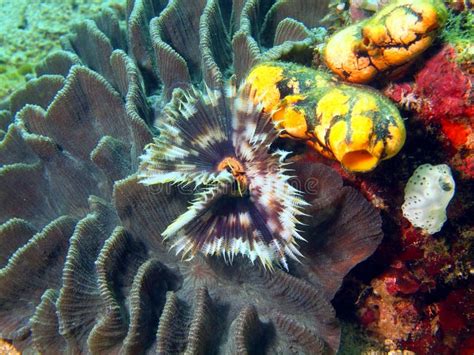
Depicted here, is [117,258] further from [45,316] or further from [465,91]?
[465,91]

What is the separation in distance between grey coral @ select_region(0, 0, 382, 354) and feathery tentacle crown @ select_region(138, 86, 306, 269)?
397 millimetres

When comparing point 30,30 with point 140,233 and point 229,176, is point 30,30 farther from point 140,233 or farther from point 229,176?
point 229,176

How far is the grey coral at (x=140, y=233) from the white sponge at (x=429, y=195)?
26 centimetres

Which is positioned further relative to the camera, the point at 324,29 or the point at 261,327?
the point at 324,29

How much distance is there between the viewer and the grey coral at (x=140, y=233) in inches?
101

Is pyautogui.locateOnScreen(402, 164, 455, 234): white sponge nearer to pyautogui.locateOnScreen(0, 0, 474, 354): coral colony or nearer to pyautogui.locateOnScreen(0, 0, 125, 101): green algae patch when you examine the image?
pyautogui.locateOnScreen(0, 0, 474, 354): coral colony

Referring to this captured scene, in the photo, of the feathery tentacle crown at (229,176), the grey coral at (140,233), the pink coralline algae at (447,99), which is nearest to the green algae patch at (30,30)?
the grey coral at (140,233)

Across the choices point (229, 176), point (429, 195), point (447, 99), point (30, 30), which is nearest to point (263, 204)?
point (229, 176)

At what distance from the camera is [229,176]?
7.21ft

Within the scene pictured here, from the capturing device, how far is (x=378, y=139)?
80.1 inches

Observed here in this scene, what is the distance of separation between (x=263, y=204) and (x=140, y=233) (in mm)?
1166

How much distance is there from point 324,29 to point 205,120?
163 cm

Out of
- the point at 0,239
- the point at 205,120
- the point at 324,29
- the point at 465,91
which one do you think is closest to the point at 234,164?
the point at 205,120

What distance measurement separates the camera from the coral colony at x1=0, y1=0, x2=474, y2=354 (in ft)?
7.39
